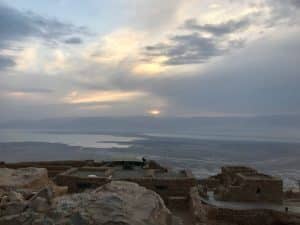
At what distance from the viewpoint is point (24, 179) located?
21.2 metres

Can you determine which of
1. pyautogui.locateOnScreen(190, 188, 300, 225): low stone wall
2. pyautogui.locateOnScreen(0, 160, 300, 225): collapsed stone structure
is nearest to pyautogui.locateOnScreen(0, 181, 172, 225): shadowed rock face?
pyautogui.locateOnScreen(0, 160, 300, 225): collapsed stone structure

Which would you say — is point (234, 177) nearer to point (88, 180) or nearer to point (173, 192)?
point (173, 192)

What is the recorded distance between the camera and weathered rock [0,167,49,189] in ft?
64.3

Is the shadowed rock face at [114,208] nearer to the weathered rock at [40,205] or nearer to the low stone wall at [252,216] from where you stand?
the weathered rock at [40,205]

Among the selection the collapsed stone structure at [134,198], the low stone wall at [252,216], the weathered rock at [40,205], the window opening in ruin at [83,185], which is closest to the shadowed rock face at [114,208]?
the collapsed stone structure at [134,198]

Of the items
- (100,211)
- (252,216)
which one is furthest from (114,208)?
(252,216)

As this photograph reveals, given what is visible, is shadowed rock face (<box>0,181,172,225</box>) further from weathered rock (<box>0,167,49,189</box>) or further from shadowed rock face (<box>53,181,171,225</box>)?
weathered rock (<box>0,167,49,189</box>)

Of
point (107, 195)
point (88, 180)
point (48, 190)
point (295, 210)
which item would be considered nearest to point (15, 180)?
point (88, 180)

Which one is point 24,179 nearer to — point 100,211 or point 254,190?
point 100,211

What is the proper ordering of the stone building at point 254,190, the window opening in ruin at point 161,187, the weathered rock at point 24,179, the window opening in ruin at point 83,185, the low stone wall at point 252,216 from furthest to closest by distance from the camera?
the stone building at point 254,190 < the low stone wall at point 252,216 < the window opening in ruin at point 83,185 < the window opening in ruin at point 161,187 < the weathered rock at point 24,179

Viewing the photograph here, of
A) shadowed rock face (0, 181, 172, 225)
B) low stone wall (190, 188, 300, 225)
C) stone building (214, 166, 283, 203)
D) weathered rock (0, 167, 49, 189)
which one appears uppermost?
shadowed rock face (0, 181, 172, 225)

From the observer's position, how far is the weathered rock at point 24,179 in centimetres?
1959

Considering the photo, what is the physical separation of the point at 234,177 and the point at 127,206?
23974 millimetres

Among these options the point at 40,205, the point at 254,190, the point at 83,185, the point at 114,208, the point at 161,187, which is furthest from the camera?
the point at 254,190
